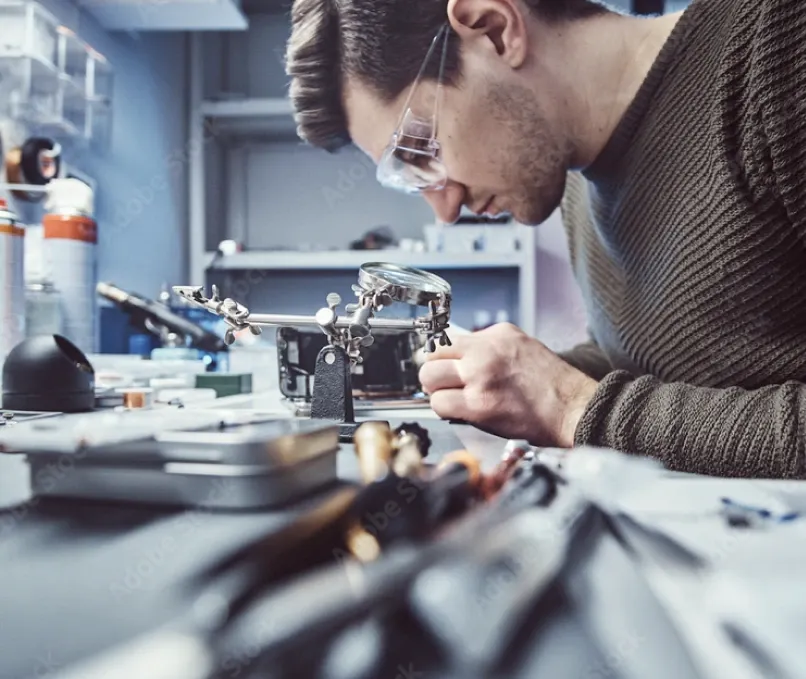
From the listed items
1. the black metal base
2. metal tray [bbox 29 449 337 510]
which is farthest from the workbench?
the black metal base

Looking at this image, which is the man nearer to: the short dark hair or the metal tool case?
the short dark hair

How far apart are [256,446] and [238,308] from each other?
282 millimetres

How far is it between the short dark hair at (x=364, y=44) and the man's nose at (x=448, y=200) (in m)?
0.17

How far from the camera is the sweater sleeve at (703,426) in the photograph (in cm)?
51

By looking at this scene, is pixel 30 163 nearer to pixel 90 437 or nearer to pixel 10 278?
pixel 10 278

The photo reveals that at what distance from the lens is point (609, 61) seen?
89 cm

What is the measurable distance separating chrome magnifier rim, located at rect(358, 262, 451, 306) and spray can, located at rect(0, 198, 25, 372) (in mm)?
521

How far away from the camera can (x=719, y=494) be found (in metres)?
0.39

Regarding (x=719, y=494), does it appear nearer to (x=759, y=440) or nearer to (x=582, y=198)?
(x=759, y=440)

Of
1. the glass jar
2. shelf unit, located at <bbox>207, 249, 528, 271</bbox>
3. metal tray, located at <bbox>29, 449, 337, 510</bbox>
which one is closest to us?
metal tray, located at <bbox>29, 449, 337, 510</bbox>

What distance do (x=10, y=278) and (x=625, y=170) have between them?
817 mm

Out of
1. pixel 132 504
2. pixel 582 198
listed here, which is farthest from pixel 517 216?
pixel 132 504

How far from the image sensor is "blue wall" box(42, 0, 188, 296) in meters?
1.80

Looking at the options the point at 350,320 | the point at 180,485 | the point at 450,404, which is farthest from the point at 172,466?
the point at 450,404
